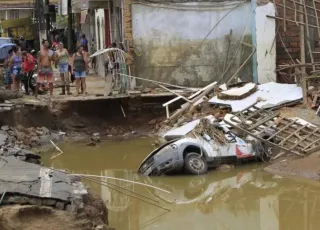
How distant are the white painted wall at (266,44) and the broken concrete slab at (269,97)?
61.5 inches

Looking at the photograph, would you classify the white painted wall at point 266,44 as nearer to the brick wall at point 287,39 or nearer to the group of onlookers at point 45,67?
the brick wall at point 287,39

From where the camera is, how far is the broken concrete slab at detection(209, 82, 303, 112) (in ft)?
44.5

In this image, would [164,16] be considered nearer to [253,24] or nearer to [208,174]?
[253,24]

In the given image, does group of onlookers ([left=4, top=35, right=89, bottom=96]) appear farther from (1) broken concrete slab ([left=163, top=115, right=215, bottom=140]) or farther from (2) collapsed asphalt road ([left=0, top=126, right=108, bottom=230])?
(2) collapsed asphalt road ([left=0, top=126, right=108, bottom=230])

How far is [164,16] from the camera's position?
16453mm

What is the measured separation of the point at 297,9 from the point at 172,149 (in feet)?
22.0

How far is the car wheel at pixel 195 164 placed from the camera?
34.9 ft

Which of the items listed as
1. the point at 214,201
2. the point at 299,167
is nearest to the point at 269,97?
the point at 299,167

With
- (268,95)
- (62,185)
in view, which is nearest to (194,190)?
(62,185)

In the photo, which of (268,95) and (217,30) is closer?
(268,95)

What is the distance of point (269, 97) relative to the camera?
13992mm

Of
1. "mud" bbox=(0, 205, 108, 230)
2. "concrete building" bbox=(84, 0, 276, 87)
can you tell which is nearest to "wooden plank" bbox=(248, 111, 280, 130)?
"concrete building" bbox=(84, 0, 276, 87)

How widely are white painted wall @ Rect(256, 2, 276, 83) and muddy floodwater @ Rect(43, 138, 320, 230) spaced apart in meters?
5.60

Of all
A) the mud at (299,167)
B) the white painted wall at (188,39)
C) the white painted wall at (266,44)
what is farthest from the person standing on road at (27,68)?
the mud at (299,167)
